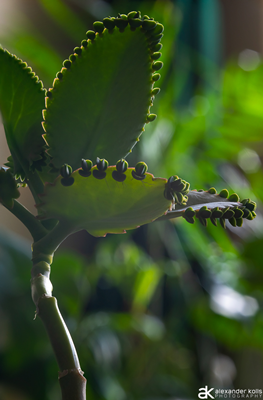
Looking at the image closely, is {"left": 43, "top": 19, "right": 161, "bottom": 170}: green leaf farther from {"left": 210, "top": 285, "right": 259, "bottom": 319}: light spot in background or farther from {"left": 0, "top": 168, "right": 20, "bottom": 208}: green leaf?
{"left": 210, "top": 285, "right": 259, "bottom": 319}: light spot in background

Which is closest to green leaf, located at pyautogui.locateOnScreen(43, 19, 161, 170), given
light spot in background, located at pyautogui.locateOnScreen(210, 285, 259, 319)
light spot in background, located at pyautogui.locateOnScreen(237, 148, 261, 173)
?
light spot in background, located at pyautogui.locateOnScreen(210, 285, 259, 319)

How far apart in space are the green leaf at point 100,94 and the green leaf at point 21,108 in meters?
0.02

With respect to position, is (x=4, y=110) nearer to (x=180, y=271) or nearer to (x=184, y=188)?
(x=184, y=188)

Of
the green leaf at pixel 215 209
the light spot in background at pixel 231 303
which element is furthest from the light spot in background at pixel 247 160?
the green leaf at pixel 215 209

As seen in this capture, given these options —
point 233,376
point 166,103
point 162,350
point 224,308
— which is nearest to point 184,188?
point 224,308

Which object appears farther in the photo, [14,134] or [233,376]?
[233,376]

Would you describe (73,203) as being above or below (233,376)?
above

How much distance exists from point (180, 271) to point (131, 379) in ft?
1.00

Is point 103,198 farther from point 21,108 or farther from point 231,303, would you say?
point 231,303

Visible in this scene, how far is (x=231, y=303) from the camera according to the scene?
2.43 feet

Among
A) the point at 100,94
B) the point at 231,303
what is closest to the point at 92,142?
the point at 100,94

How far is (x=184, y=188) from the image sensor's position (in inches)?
5.0

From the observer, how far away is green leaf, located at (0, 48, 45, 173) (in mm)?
157

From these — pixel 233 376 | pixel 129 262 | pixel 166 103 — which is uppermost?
pixel 166 103
